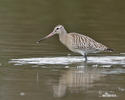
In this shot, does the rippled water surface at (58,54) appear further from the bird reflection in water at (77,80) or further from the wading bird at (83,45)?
the wading bird at (83,45)

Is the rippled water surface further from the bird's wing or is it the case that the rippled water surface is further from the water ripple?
the bird's wing

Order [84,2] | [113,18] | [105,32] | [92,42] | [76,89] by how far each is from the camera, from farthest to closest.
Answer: [84,2], [113,18], [105,32], [92,42], [76,89]

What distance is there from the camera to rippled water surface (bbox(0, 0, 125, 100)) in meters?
12.5

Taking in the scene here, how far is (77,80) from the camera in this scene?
13586 mm

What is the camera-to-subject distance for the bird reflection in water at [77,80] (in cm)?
1266

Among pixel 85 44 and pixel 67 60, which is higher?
pixel 85 44

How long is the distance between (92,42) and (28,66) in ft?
7.80

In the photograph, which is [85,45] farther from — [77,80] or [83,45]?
[77,80]

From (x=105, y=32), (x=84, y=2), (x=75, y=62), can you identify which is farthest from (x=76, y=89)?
(x=84, y=2)

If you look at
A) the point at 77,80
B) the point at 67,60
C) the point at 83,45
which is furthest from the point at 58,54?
the point at 77,80


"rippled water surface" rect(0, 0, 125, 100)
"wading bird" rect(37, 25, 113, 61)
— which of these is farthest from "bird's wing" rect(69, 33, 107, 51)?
"rippled water surface" rect(0, 0, 125, 100)

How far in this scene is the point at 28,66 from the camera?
1495 centimetres

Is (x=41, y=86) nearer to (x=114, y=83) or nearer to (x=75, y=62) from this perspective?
(x=114, y=83)

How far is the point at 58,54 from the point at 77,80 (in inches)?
133
